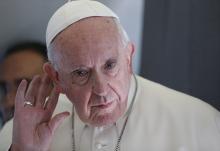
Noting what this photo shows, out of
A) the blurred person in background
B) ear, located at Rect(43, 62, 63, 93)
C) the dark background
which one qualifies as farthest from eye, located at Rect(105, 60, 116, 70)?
the blurred person in background

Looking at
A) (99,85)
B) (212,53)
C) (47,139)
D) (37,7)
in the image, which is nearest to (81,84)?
(99,85)

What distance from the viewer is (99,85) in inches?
55.1

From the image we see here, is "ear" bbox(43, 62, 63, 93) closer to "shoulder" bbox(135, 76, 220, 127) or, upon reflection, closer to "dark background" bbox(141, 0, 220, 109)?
"shoulder" bbox(135, 76, 220, 127)

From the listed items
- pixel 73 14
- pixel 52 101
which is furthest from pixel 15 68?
pixel 73 14

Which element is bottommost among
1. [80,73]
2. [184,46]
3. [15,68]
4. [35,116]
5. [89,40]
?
[15,68]

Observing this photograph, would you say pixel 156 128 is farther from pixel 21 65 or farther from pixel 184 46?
pixel 21 65

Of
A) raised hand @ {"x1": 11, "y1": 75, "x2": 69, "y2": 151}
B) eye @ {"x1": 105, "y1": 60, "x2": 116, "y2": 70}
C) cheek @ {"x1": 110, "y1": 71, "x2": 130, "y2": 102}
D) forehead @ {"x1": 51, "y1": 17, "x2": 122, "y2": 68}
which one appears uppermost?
forehead @ {"x1": 51, "y1": 17, "x2": 122, "y2": 68}

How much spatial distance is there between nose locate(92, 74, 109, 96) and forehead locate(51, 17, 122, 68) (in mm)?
68

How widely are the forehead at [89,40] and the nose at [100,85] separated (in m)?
0.07

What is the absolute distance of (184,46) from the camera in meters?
2.19

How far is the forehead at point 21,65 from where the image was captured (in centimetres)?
242

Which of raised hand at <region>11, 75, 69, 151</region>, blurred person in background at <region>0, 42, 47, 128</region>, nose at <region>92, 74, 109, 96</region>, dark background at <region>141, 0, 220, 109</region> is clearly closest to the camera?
nose at <region>92, 74, 109, 96</region>

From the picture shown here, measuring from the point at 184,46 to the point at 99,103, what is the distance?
0.91 meters

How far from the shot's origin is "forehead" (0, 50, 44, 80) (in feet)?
7.94
